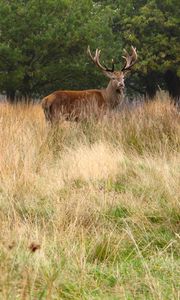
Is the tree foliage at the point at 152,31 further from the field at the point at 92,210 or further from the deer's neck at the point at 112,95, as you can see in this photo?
the field at the point at 92,210

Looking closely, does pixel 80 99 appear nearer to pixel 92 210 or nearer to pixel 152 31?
pixel 92 210

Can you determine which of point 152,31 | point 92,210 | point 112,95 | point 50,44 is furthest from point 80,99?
point 152,31

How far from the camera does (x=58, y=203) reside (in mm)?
4844

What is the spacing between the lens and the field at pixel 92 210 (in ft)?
10.6

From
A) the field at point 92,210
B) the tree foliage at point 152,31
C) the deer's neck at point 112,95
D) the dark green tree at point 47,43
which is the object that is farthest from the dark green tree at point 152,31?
the field at point 92,210

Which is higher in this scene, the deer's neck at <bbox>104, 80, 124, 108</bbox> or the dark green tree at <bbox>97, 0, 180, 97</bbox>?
the dark green tree at <bbox>97, 0, 180, 97</bbox>

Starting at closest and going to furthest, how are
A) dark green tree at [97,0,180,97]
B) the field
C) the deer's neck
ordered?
the field
the deer's neck
dark green tree at [97,0,180,97]

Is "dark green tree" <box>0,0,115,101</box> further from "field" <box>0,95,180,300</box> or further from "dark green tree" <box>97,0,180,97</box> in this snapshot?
"field" <box>0,95,180,300</box>

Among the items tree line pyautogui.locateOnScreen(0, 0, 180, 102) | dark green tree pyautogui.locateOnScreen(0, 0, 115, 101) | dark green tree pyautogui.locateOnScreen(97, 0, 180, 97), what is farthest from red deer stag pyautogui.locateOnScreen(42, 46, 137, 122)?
dark green tree pyautogui.locateOnScreen(97, 0, 180, 97)

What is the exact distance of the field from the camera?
3.24m

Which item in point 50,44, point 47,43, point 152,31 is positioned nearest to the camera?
point 47,43

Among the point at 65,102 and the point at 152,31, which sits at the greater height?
the point at 152,31

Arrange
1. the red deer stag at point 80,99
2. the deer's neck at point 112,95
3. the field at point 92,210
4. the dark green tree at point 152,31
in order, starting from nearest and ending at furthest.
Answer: the field at point 92,210, the red deer stag at point 80,99, the deer's neck at point 112,95, the dark green tree at point 152,31

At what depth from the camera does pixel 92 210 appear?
15.6 feet
